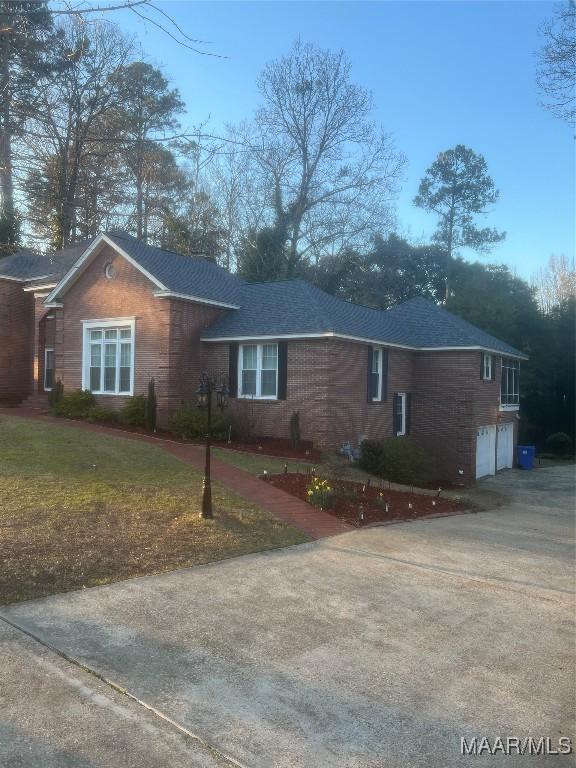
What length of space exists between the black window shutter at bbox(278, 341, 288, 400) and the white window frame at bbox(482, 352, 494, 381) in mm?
8895

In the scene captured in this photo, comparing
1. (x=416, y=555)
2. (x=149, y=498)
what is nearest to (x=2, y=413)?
(x=149, y=498)

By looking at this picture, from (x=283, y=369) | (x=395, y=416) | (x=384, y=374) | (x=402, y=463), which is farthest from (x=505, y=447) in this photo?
(x=283, y=369)

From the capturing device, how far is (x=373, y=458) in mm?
18531

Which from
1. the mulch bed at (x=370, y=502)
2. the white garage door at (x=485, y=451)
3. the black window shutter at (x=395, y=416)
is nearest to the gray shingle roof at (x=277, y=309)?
the black window shutter at (x=395, y=416)

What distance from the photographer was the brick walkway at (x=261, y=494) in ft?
35.6

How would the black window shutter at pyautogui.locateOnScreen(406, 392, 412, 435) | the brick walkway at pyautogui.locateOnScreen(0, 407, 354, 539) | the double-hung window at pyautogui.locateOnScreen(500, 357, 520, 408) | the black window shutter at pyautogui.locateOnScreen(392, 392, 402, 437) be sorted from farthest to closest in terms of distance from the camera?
1. the double-hung window at pyautogui.locateOnScreen(500, 357, 520, 408)
2. the black window shutter at pyautogui.locateOnScreen(406, 392, 412, 435)
3. the black window shutter at pyautogui.locateOnScreen(392, 392, 402, 437)
4. the brick walkway at pyautogui.locateOnScreen(0, 407, 354, 539)

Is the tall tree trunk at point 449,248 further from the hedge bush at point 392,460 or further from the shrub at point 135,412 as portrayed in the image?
the shrub at point 135,412

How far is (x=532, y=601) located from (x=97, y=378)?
17.3 meters

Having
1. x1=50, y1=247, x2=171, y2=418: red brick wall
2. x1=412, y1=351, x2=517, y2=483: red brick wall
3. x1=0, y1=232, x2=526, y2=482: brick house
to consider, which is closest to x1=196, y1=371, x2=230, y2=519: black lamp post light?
x1=0, y1=232, x2=526, y2=482: brick house

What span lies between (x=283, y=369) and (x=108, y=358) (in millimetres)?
6430

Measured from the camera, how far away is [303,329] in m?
18.7

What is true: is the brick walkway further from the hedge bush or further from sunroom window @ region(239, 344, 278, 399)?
the hedge bush

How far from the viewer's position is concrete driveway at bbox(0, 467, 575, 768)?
416 centimetres

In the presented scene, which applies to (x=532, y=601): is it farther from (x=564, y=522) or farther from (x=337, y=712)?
(x=564, y=522)
